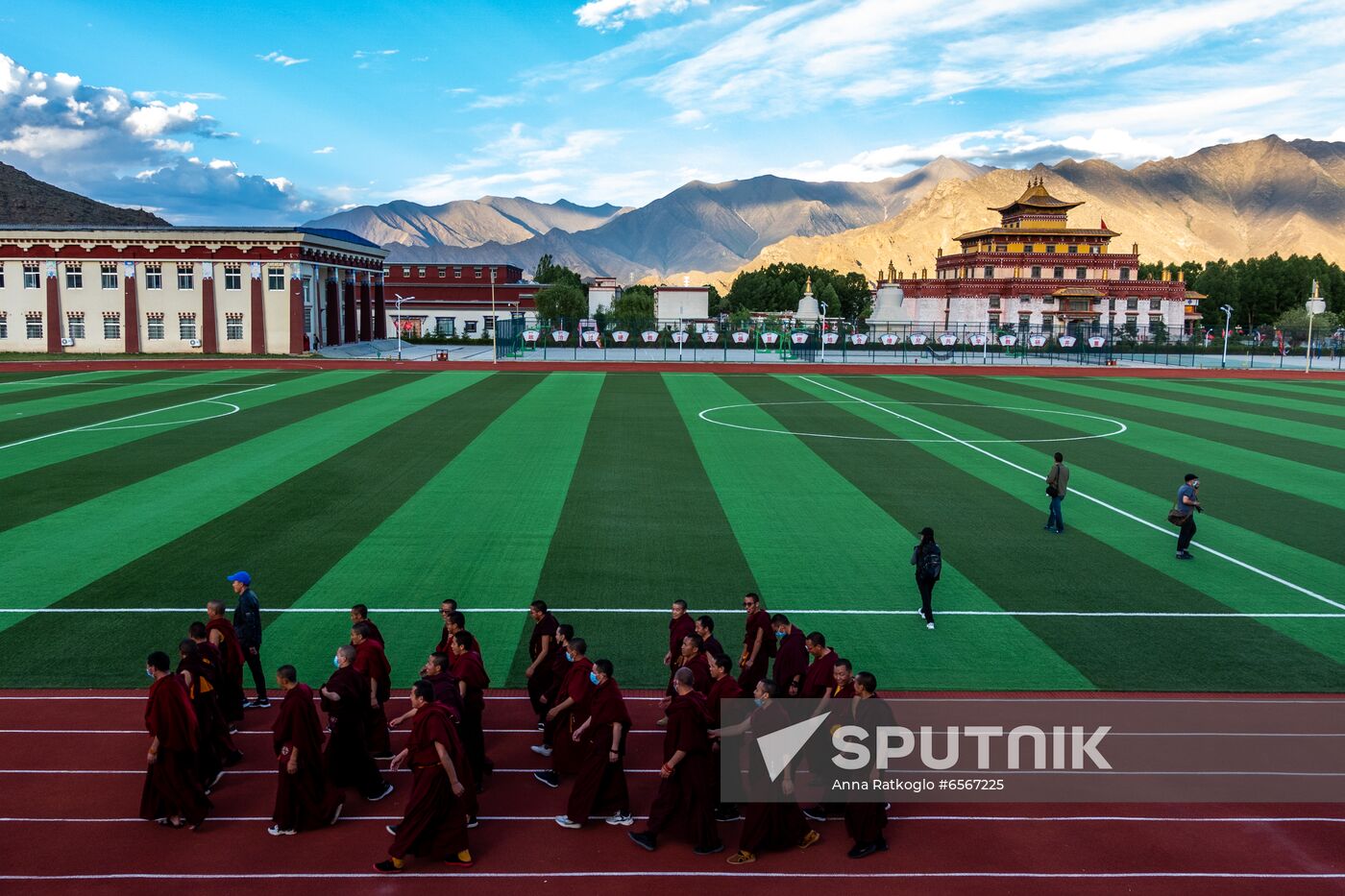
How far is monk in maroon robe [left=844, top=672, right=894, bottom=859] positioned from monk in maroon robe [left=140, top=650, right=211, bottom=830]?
6.03 m

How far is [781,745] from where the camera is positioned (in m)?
8.88

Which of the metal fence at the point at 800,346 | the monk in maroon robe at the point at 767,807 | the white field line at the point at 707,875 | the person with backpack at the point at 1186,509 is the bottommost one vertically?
the white field line at the point at 707,875

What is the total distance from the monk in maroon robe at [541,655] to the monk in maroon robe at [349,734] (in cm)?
183

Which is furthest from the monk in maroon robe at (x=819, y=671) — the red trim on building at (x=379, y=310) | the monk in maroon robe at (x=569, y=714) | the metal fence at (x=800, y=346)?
the red trim on building at (x=379, y=310)

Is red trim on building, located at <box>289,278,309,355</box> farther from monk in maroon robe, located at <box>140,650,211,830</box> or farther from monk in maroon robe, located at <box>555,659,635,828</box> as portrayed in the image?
monk in maroon robe, located at <box>555,659,635,828</box>

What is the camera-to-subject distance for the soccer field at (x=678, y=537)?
13.4 m

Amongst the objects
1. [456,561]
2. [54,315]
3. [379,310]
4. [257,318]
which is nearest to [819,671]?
Result: [456,561]

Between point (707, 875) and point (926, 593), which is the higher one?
point (926, 593)

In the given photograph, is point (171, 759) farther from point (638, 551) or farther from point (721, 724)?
point (638, 551)

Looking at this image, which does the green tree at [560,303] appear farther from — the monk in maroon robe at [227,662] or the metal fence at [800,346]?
the monk in maroon robe at [227,662]

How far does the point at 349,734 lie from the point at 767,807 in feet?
13.4

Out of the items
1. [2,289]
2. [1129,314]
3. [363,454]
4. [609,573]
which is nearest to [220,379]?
[363,454]

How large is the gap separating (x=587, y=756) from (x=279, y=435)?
24.7m

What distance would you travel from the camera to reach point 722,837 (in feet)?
29.6
